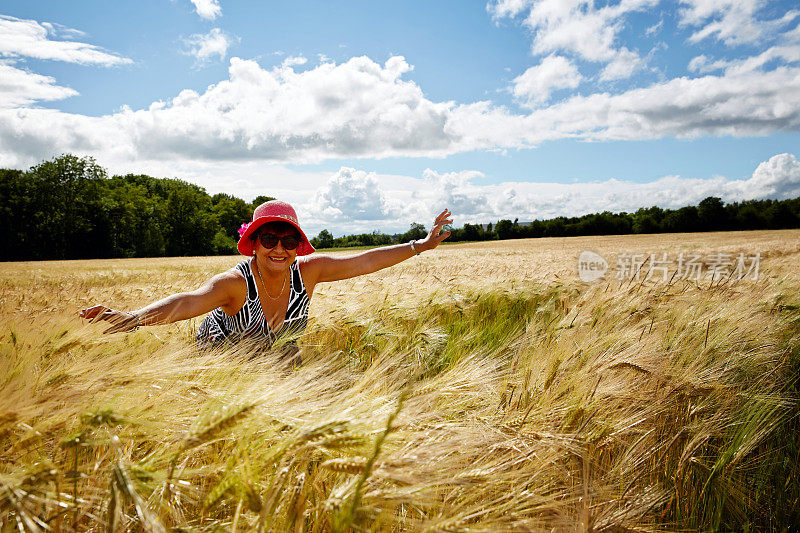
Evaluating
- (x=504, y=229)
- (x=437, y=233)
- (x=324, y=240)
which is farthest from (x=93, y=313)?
(x=504, y=229)

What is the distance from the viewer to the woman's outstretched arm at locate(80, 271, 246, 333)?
1.92m

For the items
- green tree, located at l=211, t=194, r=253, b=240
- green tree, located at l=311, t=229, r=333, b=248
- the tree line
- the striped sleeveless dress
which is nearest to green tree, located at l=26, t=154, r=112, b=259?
the tree line

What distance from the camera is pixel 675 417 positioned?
5.93ft

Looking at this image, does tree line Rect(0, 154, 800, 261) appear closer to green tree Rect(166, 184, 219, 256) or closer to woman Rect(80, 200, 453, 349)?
green tree Rect(166, 184, 219, 256)

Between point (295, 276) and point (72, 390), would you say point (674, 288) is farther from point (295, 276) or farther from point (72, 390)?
point (72, 390)

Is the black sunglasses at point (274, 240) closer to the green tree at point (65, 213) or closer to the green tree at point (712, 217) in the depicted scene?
the green tree at point (65, 213)

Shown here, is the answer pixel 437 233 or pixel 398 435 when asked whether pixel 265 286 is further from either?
pixel 398 435

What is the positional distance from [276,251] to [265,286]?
0.29 m

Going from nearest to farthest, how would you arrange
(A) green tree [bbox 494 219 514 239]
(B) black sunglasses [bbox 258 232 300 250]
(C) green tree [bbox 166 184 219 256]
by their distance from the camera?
(B) black sunglasses [bbox 258 232 300 250] → (C) green tree [bbox 166 184 219 256] → (A) green tree [bbox 494 219 514 239]

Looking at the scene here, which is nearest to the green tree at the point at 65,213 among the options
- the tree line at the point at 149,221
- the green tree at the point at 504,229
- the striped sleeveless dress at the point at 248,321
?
the tree line at the point at 149,221

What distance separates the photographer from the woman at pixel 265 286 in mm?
2465

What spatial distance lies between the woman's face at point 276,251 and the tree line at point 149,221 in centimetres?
2794

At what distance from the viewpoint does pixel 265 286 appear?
2.81 m

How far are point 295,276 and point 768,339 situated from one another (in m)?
2.91
